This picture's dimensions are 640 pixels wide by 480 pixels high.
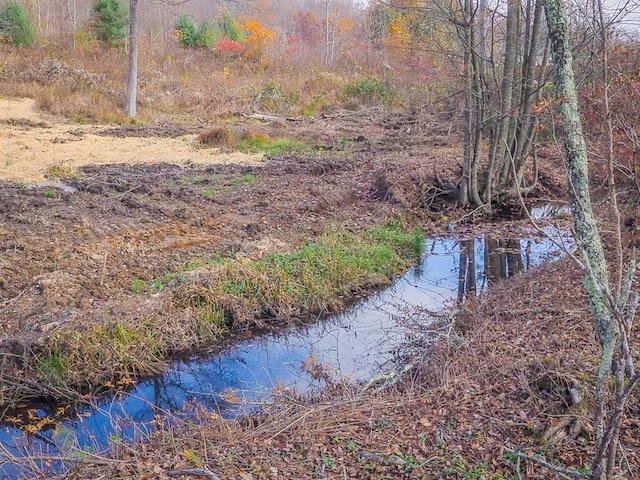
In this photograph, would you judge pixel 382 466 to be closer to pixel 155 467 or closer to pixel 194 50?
pixel 155 467

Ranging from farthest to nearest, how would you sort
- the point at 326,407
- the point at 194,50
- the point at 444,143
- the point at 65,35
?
the point at 194,50, the point at 65,35, the point at 444,143, the point at 326,407

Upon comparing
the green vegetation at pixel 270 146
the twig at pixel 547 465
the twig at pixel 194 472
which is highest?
the green vegetation at pixel 270 146

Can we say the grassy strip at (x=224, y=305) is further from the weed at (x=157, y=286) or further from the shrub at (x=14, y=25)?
the shrub at (x=14, y=25)

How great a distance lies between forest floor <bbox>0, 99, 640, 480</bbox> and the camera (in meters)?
4.05

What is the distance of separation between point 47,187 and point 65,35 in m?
20.8

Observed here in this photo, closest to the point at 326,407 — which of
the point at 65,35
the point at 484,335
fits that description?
the point at 484,335

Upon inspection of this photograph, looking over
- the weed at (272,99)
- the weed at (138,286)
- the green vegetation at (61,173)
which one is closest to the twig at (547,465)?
the weed at (138,286)

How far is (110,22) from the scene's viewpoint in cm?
2797

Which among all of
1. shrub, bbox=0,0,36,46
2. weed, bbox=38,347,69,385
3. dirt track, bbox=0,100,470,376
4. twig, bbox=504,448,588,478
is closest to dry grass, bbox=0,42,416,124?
shrub, bbox=0,0,36,46

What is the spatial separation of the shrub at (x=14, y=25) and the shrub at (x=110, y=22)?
3059 millimetres

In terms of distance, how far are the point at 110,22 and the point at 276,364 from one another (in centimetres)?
2608

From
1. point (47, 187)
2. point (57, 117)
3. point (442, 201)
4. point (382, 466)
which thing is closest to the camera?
point (382, 466)

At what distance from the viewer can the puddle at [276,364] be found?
17.7 ft

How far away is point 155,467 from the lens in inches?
157
